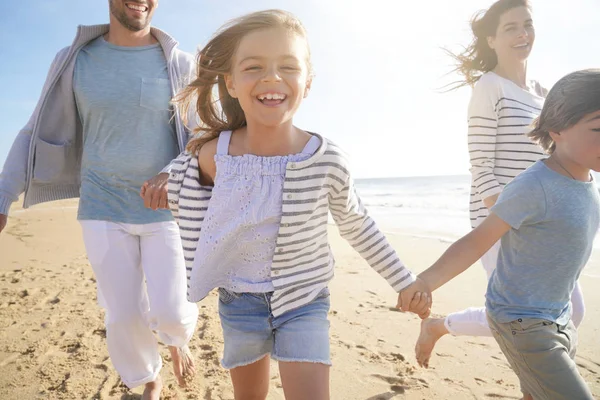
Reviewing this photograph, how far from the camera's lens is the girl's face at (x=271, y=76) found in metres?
2.04

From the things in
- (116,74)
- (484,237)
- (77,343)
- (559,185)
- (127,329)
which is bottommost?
(77,343)

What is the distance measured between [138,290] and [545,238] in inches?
87.5

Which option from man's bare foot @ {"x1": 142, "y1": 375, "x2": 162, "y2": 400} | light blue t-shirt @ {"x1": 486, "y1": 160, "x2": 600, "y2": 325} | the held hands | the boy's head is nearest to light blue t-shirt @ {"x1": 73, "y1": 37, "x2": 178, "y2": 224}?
man's bare foot @ {"x1": 142, "y1": 375, "x2": 162, "y2": 400}

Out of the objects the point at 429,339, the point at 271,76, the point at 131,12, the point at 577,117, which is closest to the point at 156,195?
the point at 271,76

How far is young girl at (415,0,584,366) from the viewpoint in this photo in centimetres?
276

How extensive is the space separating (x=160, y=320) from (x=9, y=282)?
13.9ft

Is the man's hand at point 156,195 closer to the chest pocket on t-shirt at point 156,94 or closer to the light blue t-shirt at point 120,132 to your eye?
the light blue t-shirt at point 120,132

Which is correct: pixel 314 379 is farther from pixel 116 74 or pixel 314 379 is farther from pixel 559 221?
pixel 116 74

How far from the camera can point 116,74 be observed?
2.84m

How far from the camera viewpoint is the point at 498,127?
2873 mm

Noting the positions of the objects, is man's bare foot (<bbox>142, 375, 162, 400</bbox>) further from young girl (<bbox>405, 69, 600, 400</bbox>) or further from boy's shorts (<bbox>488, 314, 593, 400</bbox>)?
boy's shorts (<bbox>488, 314, 593, 400</bbox>)

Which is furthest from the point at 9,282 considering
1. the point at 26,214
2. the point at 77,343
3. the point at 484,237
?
the point at 26,214

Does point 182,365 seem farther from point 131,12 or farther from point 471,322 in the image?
point 131,12

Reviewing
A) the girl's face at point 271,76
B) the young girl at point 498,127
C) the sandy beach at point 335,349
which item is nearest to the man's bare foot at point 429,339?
the young girl at point 498,127
